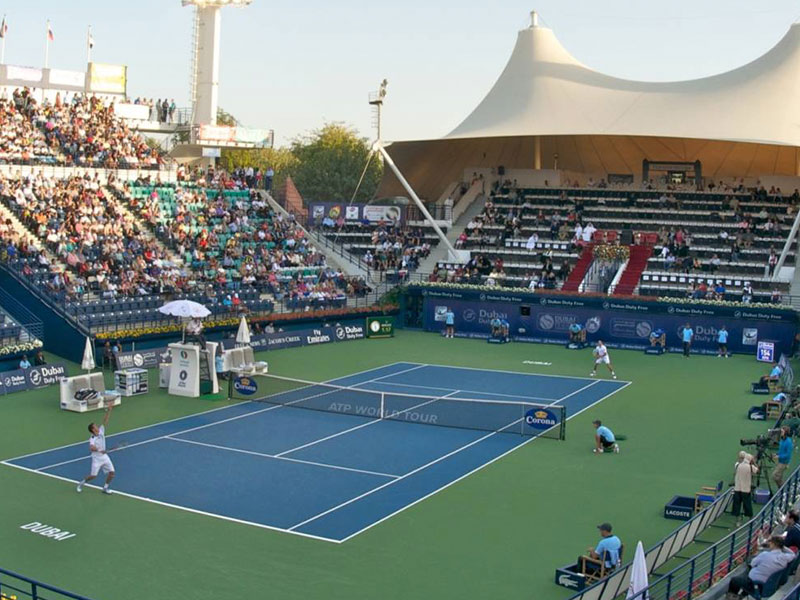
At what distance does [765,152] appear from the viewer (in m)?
61.2

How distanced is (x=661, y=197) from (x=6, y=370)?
37.5 metres

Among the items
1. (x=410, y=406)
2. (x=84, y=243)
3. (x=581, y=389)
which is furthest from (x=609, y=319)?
(x=84, y=243)

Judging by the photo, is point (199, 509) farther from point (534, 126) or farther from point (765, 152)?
point (765, 152)

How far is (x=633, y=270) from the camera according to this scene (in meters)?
52.2

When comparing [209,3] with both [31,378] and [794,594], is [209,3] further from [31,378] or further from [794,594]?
[794,594]

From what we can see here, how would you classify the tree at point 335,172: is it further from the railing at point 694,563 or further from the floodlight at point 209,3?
the railing at point 694,563

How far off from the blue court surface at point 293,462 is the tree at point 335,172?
232ft

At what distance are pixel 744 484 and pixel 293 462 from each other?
34.0 feet

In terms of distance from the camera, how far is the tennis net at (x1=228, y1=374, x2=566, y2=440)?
28875 millimetres

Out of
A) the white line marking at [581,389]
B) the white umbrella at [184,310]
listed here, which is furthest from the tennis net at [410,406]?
the white umbrella at [184,310]

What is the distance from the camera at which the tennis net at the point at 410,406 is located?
28875mm

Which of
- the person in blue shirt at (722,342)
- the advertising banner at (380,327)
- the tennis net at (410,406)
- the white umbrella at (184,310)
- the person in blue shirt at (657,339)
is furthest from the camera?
the advertising banner at (380,327)

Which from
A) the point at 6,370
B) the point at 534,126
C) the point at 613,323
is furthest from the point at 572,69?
the point at 6,370

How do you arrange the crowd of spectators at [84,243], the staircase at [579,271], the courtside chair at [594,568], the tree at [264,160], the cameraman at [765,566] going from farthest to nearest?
1. the tree at [264,160]
2. the staircase at [579,271]
3. the crowd of spectators at [84,243]
4. the courtside chair at [594,568]
5. the cameraman at [765,566]
